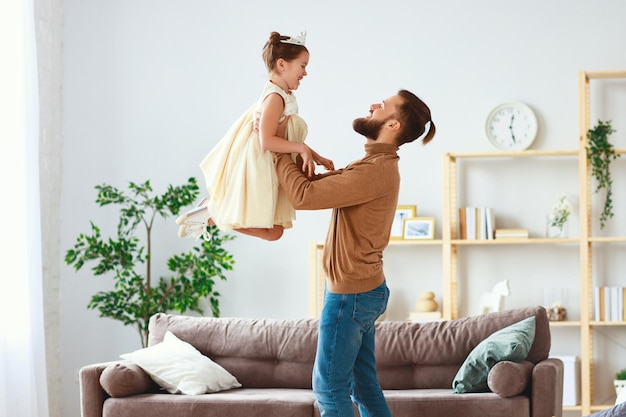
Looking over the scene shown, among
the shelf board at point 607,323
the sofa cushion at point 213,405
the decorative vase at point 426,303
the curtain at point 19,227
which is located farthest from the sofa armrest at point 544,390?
the curtain at point 19,227

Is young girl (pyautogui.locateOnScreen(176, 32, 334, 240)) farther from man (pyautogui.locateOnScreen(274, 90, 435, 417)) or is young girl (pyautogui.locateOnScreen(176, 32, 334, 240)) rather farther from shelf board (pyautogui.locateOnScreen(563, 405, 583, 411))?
shelf board (pyautogui.locateOnScreen(563, 405, 583, 411))

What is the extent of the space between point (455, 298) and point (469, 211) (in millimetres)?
546

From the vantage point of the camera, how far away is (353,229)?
2.82m

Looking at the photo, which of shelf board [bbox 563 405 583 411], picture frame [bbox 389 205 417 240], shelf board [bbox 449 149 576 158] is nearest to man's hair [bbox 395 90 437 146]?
shelf board [bbox 449 149 576 158]

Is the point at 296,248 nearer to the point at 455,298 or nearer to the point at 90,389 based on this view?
the point at 455,298

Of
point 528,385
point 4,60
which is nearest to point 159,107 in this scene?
point 4,60

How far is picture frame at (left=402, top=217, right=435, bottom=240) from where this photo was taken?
5.49m

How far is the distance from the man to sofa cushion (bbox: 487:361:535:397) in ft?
2.82

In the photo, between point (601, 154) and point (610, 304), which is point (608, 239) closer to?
point (610, 304)

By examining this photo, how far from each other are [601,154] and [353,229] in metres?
3.04

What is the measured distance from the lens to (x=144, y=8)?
6.04m

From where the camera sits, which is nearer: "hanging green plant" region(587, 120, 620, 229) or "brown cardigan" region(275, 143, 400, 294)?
"brown cardigan" region(275, 143, 400, 294)

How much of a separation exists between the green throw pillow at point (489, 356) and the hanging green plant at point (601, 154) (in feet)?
5.92

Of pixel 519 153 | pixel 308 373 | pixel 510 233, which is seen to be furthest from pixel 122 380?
pixel 519 153
